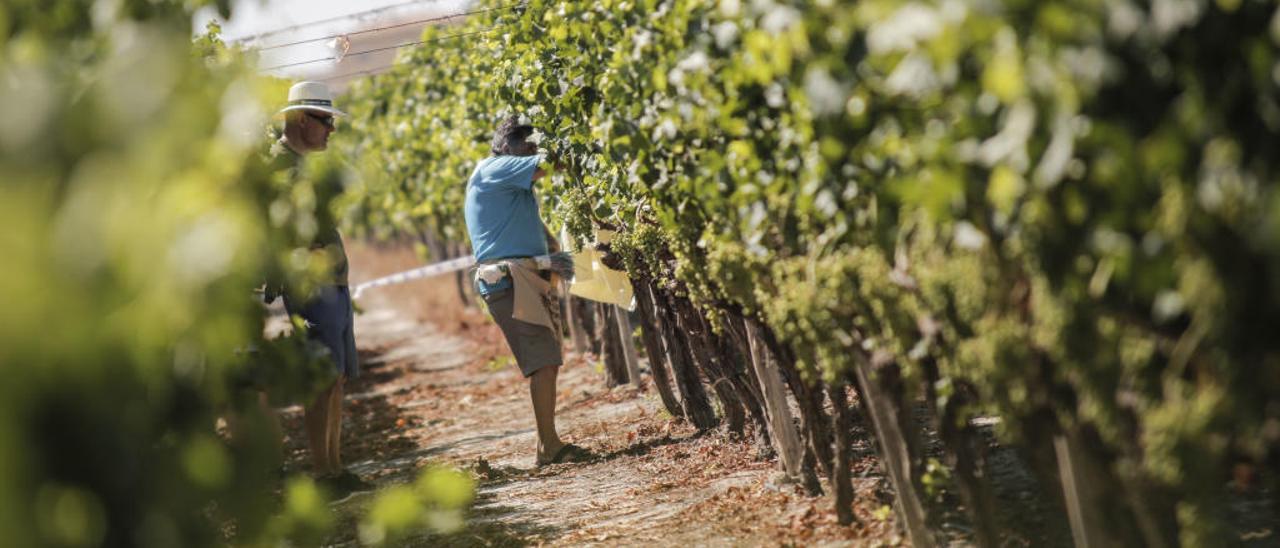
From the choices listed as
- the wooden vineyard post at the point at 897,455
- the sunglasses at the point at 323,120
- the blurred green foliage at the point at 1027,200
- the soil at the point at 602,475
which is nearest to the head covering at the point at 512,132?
the sunglasses at the point at 323,120

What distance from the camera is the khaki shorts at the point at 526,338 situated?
809 centimetres

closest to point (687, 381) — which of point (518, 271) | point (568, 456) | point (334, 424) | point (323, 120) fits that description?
point (568, 456)

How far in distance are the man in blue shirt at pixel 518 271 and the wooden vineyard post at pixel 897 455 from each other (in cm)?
373

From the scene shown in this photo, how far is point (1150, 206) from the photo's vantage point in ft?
8.42

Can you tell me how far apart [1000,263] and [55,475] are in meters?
1.82

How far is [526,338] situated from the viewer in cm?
809

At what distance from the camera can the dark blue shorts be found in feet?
23.8

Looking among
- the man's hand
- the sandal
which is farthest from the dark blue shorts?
the sandal

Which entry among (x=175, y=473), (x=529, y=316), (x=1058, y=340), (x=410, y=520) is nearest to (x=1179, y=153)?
(x=1058, y=340)

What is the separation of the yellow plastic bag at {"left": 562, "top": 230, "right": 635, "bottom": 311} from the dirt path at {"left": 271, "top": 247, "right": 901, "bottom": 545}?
81cm

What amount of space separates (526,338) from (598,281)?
1.70ft

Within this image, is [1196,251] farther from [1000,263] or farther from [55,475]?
[55,475]

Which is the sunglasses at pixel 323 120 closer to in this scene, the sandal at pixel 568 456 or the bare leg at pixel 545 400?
the bare leg at pixel 545 400

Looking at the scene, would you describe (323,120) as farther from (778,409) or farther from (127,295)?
(127,295)
